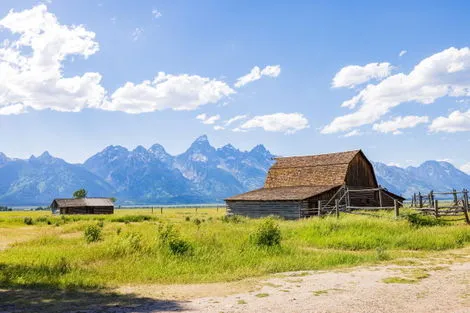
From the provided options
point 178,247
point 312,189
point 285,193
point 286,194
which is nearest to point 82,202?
point 285,193

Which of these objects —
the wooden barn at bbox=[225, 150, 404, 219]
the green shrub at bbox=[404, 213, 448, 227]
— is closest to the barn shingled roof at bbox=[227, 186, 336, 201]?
the wooden barn at bbox=[225, 150, 404, 219]

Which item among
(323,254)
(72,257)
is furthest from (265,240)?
(72,257)

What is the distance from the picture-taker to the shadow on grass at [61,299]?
345 inches

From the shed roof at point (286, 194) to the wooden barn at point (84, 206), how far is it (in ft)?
153

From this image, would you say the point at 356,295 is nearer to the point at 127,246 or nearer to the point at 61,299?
the point at 61,299

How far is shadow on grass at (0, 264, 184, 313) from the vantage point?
876 centimetres

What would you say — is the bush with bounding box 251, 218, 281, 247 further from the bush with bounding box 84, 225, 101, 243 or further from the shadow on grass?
the bush with bounding box 84, 225, 101, 243

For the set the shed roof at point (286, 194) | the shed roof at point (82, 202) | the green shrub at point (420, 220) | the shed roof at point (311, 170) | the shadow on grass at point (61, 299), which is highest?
the shed roof at point (311, 170)

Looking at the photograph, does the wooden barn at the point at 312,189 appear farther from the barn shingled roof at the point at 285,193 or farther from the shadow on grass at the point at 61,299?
the shadow on grass at the point at 61,299

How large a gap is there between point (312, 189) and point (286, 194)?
2735mm

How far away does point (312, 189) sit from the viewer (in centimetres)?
4100

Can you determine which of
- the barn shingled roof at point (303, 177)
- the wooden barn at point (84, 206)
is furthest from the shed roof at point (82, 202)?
the barn shingled roof at point (303, 177)

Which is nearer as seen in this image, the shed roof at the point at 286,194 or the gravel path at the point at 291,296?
the gravel path at the point at 291,296

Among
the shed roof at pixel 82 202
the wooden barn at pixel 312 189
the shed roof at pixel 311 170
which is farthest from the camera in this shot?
the shed roof at pixel 82 202
